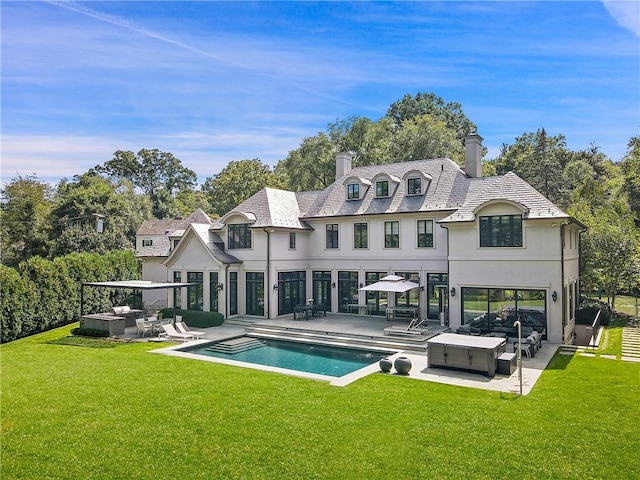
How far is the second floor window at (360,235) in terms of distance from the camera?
23.0 meters

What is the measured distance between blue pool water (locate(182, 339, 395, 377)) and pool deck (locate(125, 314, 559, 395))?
2.62ft

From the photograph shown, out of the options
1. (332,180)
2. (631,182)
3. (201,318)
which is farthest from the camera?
(332,180)

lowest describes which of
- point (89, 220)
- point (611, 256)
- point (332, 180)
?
point (611, 256)

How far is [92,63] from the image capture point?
1202 centimetres

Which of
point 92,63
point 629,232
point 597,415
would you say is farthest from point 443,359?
point 629,232

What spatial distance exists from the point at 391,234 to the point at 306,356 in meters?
8.28

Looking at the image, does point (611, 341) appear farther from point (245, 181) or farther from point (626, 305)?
point (245, 181)

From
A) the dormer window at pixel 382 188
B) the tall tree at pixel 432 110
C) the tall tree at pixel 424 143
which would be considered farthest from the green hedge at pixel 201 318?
the tall tree at pixel 432 110

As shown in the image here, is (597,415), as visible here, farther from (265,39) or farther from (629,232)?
(629,232)

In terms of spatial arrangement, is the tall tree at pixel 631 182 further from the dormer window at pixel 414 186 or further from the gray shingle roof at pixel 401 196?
the dormer window at pixel 414 186

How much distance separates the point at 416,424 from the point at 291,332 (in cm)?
1095

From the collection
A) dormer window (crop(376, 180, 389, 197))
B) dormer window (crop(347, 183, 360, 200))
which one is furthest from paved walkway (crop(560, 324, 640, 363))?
dormer window (crop(347, 183, 360, 200))

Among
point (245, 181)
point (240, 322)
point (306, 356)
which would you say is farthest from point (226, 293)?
point (245, 181)

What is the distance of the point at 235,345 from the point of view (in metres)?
17.9
